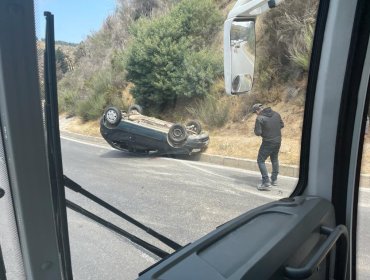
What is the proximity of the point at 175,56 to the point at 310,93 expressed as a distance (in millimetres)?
857

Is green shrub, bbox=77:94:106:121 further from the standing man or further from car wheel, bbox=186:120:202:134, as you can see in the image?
the standing man

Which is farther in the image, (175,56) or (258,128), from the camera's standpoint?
(258,128)

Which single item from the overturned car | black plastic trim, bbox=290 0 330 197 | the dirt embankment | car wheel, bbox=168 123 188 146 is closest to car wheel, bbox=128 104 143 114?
the overturned car

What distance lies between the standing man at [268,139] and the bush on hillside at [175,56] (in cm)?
45

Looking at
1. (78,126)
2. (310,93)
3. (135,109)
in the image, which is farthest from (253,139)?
(78,126)

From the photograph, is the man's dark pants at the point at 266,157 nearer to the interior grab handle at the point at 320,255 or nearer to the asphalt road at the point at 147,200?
the asphalt road at the point at 147,200

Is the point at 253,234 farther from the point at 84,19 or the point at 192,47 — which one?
the point at 84,19

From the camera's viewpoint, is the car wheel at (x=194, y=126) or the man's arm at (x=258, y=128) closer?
the car wheel at (x=194, y=126)

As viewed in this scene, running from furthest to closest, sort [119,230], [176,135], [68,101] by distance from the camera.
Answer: [176,135] < [119,230] < [68,101]

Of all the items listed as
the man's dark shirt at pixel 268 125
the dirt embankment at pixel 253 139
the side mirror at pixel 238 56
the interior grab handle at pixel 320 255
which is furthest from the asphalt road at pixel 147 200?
the side mirror at pixel 238 56

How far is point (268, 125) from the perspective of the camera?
7.32ft

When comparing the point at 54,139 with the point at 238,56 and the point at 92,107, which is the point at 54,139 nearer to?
the point at 92,107

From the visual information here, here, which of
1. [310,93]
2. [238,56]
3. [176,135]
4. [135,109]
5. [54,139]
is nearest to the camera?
[54,139]

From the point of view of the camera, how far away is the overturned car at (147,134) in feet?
5.12
